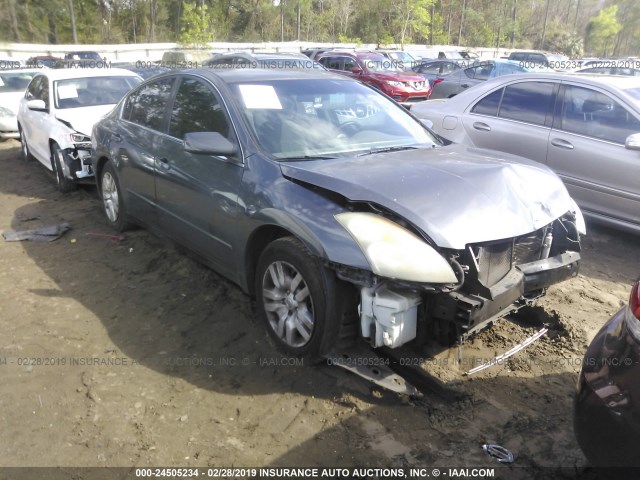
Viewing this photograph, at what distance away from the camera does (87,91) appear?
7754mm

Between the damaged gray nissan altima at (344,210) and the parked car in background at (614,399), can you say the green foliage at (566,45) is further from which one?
the parked car in background at (614,399)

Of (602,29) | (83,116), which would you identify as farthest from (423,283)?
(602,29)

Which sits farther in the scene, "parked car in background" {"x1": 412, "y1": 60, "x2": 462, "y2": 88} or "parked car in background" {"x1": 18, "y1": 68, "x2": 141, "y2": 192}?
"parked car in background" {"x1": 412, "y1": 60, "x2": 462, "y2": 88}

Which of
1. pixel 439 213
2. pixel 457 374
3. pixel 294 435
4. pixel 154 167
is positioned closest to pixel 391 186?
pixel 439 213

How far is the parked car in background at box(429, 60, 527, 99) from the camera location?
42.8 feet

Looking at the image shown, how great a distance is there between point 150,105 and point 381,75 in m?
12.2

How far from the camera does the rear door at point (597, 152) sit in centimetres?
497

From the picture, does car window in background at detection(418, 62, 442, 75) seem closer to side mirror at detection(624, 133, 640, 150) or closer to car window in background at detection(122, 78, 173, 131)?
side mirror at detection(624, 133, 640, 150)

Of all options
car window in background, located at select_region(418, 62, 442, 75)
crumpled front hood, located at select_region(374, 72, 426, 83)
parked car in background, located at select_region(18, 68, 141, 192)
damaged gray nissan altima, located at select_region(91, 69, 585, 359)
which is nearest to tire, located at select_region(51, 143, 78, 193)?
parked car in background, located at select_region(18, 68, 141, 192)

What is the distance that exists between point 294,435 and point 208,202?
1.75 m

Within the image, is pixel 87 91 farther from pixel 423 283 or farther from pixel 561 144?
pixel 423 283

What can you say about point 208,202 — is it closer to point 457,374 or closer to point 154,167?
point 154,167

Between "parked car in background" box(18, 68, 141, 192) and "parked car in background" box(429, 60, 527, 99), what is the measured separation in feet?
25.9

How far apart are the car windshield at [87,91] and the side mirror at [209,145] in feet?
16.6
